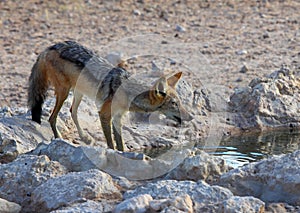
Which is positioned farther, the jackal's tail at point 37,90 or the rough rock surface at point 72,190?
the jackal's tail at point 37,90

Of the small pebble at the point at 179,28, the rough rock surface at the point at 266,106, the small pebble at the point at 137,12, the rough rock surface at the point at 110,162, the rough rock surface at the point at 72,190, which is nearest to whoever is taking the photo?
the rough rock surface at the point at 72,190

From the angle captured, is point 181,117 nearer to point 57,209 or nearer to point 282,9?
point 57,209

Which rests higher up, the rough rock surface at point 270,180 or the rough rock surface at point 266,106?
the rough rock surface at point 270,180

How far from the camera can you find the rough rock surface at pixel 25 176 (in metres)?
5.93

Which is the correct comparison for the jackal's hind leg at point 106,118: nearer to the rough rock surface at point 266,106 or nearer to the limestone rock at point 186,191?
the rough rock surface at point 266,106

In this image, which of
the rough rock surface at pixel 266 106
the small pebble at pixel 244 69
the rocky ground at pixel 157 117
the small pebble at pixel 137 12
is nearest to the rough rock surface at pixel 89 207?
the rocky ground at pixel 157 117

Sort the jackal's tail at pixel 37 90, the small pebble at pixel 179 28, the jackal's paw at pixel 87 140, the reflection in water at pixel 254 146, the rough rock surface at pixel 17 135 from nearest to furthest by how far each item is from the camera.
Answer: the rough rock surface at pixel 17 135
the reflection in water at pixel 254 146
the jackal's tail at pixel 37 90
the jackal's paw at pixel 87 140
the small pebble at pixel 179 28

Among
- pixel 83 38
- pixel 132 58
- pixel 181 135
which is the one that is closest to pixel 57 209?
pixel 181 135

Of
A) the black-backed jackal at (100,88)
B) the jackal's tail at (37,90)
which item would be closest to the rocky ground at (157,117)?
the jackal's tail at (37,90)

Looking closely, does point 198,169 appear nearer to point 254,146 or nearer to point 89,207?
point 89,207

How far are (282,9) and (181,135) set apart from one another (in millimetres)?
6426

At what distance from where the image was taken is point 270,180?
574cm

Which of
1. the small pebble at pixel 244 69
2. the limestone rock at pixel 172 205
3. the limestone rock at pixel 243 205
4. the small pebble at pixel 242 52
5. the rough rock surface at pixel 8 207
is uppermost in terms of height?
the limestone rock at pixel 243 205

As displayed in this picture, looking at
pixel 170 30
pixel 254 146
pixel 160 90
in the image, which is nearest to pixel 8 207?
pixel 160 90
